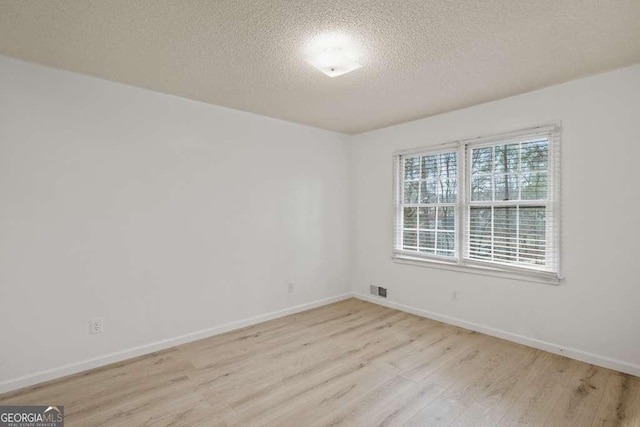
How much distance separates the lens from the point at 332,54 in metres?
2.29

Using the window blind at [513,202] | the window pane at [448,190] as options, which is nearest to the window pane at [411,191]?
the window pane at [448,190]

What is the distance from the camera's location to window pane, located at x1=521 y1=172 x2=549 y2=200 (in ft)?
10.4

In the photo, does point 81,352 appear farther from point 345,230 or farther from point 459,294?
point 459,294

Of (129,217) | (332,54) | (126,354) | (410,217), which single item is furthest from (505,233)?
(126,354)

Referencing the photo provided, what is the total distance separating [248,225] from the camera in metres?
3.85

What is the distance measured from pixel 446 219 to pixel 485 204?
1.73 ft

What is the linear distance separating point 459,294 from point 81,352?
3865 mm

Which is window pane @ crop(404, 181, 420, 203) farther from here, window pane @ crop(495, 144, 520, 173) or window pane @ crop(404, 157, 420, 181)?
window pane @ crop(495, 144, 520, 173)

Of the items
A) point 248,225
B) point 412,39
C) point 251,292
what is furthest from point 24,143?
point 412,39

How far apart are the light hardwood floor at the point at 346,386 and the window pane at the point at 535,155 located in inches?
71.6

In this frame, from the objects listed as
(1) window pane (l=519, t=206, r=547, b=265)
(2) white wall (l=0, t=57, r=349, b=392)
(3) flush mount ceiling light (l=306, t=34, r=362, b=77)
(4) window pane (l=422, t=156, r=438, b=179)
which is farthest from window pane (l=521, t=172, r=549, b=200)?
(2) white wall (l=0, t=57, r=349, b=392)

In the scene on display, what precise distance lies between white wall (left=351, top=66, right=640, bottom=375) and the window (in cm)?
14

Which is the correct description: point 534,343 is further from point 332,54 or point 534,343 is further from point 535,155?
point 332,54

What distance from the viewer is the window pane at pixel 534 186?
316 cm
